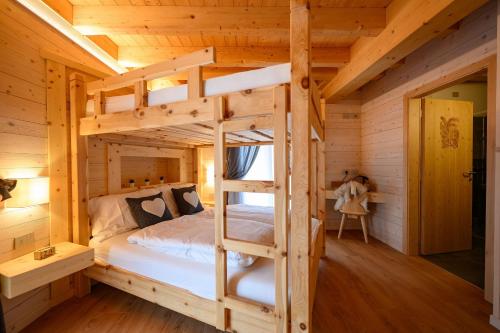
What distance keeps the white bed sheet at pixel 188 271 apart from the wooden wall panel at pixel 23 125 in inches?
22.0

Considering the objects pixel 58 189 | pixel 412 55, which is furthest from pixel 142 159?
pixel 412 55

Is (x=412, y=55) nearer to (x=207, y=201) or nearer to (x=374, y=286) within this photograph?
(x=374, y=286)

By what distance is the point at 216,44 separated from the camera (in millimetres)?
2803

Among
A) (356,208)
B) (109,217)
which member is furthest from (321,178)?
(109,217)

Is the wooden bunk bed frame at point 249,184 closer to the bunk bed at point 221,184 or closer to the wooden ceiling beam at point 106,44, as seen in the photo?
the bunk bed at point 221,184

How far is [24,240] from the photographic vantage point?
179cm

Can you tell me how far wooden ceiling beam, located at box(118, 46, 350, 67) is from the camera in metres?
2.85

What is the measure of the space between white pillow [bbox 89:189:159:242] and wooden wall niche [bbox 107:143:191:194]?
1.23 ft

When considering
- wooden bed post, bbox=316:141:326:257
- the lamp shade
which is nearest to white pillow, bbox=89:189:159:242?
the lamp shade

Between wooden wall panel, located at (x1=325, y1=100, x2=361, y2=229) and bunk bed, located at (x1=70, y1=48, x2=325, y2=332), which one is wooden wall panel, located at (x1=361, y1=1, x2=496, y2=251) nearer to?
wooden wall panel, located at (x1=325, y1=100, x2=361, y2=229)

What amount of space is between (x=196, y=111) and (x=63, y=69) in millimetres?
1623

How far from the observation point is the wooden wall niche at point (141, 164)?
2.79 metres

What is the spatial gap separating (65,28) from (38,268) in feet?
7.10

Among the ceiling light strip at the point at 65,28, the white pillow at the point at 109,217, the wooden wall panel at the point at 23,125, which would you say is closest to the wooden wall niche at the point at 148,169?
the white pillow at the point at 109,217
